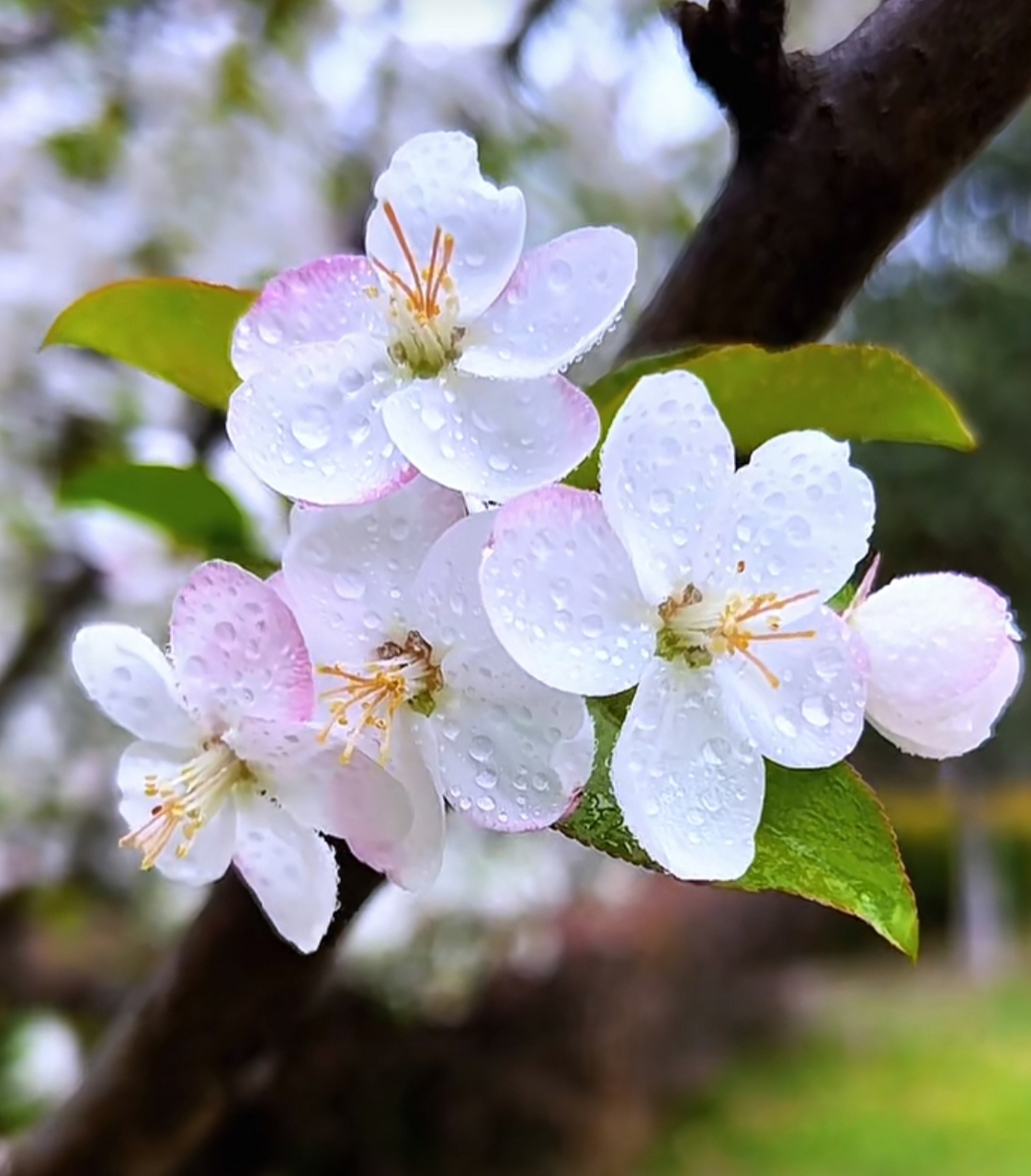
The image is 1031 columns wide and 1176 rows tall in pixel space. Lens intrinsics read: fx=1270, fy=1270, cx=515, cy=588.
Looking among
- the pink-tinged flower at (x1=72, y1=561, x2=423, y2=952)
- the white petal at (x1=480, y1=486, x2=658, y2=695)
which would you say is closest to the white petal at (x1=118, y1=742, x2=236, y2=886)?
the pink-tinged flower at (x1=72, y1=561, x2=423, y2=952)

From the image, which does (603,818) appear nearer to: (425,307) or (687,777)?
(687,777)

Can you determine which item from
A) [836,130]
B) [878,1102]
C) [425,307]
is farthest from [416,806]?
[878,1102]

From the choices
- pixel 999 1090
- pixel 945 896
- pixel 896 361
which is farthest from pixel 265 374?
pixel 945 896

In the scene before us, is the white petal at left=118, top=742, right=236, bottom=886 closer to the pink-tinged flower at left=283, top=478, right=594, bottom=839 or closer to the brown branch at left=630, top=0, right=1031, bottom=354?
the pink-tinged flower at left=283, top=478, right=594, bottom=839

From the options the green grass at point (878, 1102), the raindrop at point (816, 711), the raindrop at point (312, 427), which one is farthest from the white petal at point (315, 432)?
the green grass at point (878, 1102)

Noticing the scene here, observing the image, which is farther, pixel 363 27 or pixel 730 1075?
pixel 730 1075

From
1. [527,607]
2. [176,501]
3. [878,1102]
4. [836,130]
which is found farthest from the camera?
[878,1102]

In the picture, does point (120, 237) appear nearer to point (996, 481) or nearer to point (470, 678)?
point (470, 678)
